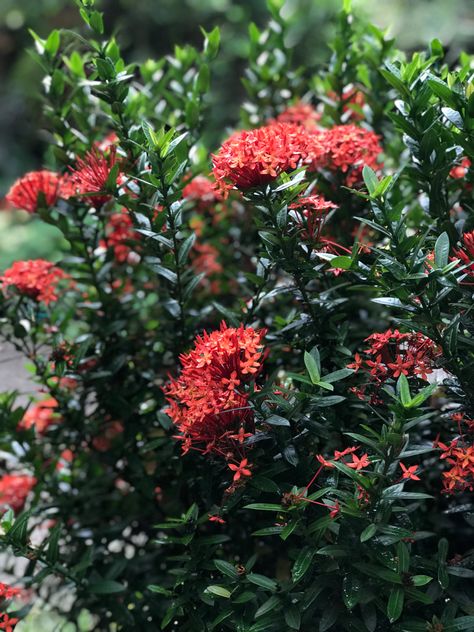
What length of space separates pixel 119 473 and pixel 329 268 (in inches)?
31.6

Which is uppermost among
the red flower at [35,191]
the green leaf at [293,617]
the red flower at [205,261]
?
the red flower at [205,261]

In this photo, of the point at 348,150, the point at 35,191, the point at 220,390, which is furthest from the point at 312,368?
the point at 35,191

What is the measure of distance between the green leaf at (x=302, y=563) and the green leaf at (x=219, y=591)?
0.13 m

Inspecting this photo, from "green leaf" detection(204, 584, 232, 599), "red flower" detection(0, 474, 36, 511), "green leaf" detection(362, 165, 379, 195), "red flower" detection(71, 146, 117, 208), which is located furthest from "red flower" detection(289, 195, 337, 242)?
"red flower" detection(0, 474, 36, 511)

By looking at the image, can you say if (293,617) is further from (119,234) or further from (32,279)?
(119,234)

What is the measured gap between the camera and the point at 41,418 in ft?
6.72

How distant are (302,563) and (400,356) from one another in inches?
15.0

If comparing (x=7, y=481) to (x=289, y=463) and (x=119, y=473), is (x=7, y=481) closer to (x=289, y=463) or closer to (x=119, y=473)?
(x=119, y=473)

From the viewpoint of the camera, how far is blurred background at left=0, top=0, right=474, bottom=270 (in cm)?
523

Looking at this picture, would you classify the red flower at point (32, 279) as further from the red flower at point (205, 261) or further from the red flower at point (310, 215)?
the red flower at point (310, 215)

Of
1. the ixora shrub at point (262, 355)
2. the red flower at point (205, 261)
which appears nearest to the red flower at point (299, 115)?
the ixora shrub at point (262, 355)

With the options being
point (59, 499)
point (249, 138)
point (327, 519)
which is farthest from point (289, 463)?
point (59, 499)

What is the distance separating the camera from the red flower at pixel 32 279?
1681 mm

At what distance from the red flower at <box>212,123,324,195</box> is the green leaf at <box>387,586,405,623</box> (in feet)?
2.28
